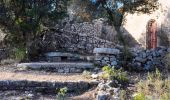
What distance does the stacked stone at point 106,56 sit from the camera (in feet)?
42.6


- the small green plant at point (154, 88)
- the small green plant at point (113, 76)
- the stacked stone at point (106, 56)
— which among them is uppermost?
the stacked stone at point (106, 56)

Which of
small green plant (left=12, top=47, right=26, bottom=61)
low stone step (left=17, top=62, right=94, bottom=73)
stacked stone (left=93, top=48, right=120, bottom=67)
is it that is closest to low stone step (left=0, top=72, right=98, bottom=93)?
low stone step (left=17, top=62, right=94, bottom=73)

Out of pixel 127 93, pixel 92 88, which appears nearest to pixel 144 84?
pixel 127 93

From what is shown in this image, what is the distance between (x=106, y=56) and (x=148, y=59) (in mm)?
1372

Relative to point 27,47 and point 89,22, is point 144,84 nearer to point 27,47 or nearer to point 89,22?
point 27,47

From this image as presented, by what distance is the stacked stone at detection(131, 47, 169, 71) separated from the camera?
12.9 metres

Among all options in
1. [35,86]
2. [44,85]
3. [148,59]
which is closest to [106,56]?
[148,59]

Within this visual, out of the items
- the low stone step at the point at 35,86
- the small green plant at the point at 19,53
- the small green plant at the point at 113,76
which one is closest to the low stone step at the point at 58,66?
the small green plant at the point at 19,53

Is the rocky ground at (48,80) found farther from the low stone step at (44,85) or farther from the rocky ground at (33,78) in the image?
the low stone step at (44,85)

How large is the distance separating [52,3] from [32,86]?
5.02m

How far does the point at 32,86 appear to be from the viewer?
9.89m

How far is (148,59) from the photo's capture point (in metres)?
13.2

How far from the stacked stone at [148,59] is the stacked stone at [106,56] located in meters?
0.61

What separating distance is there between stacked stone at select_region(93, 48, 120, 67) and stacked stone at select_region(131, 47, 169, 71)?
0.61 metres
